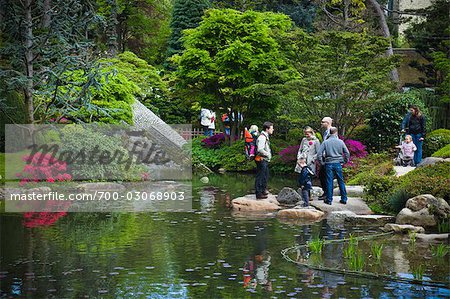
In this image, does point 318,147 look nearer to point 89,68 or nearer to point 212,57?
point 89,68

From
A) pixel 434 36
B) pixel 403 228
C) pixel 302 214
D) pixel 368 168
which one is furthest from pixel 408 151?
pixel 434 36

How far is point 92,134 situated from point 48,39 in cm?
323

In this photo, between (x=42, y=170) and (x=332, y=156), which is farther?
(x=42, y=170)

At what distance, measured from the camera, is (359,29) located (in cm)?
3969

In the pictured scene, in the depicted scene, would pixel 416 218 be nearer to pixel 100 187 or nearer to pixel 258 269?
pixel 258 269

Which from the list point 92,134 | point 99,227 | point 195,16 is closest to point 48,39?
point 92,134

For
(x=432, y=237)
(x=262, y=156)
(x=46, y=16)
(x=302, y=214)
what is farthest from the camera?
(x=46, y=16)

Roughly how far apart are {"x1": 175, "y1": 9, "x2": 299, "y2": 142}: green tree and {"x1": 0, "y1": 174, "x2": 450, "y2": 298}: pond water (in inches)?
597

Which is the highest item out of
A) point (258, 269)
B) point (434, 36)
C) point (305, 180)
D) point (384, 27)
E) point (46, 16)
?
point (384, 27)

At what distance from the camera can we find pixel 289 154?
29281 mm

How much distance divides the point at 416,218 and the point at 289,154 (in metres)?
14.2

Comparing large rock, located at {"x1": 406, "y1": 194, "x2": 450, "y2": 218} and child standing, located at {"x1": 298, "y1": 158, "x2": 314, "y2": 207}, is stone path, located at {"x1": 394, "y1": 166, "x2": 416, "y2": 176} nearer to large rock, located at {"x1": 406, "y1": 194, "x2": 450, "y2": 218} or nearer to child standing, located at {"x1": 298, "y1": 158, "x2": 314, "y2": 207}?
child standing, located at {"x1": 298, "y1": 158, "x2": 314, "y2": 207}

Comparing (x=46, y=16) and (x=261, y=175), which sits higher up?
(x=46, y=16)

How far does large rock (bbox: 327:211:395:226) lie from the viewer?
15633 mm
